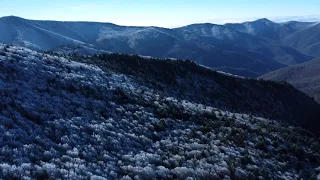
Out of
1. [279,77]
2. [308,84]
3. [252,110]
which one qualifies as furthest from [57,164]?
[279,77]

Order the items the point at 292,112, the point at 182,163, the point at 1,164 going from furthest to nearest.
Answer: the point at 292,112 < the point at 182,163 < the point at 1,164

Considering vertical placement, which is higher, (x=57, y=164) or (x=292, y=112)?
(x=57, y=164)

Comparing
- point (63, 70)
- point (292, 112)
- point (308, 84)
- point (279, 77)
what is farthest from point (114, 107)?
point (279, 77)

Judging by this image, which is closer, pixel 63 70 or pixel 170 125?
pixel 170 125

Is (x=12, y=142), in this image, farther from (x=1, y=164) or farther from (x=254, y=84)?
(x=254, y=84)

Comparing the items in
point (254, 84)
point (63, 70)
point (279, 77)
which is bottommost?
point (279, 77)

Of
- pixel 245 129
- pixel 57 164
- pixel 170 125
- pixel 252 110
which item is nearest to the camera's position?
pixel 57 164
